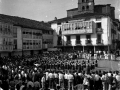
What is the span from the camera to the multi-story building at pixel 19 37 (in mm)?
31081

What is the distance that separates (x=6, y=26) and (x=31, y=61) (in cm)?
1115

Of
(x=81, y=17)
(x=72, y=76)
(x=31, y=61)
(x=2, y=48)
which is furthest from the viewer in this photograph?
(x=81, y=17)

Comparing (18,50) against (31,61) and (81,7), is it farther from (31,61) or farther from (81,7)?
(81,7)

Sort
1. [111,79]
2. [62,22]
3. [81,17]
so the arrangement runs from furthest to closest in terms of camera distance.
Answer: [62,22] < [81,17] < [111,79]

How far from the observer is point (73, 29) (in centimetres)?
4266

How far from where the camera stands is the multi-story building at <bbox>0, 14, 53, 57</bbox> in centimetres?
3108

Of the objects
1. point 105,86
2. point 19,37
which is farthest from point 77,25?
point 105,86

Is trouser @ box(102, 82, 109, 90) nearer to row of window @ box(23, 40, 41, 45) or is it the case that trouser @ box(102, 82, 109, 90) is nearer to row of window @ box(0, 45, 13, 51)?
row of window @ box(0, 45, 13, 51)

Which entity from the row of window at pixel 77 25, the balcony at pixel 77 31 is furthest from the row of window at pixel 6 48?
the row of window at pixel 77 25

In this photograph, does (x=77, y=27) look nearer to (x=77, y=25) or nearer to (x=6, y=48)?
(x=77, y=25)

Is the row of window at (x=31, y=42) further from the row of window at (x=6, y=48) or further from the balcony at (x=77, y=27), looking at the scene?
the balcony at (x=77, y=27)

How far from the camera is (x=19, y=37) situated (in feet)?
118

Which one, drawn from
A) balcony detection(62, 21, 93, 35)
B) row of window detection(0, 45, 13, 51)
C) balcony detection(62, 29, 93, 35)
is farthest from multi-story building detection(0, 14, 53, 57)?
balcony detection(62, 29, 93, 35)

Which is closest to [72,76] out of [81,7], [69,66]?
[69,66]
